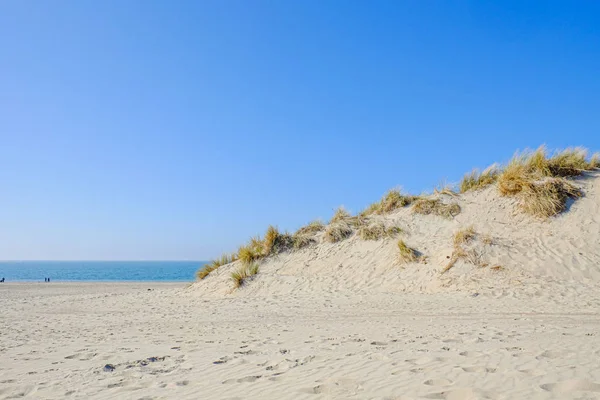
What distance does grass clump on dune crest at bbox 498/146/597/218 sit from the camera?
15688 millimetres

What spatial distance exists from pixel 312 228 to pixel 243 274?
4.07 metres

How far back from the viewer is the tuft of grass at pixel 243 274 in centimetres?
1631

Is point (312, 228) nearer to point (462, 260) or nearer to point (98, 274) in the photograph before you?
point (462, 260)

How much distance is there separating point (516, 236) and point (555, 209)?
196 cm

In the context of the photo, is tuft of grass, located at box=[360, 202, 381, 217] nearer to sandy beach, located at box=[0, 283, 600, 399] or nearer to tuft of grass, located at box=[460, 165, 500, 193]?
tuft of grass, located at box=[460, 165, 500, 193]

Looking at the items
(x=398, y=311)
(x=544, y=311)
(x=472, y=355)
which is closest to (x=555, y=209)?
(x=544, y=311)

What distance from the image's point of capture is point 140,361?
20.0ft

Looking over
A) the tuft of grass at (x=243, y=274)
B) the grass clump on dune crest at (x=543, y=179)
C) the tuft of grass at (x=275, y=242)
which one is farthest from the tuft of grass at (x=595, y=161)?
the tuft of grass at (x=243, y=274)

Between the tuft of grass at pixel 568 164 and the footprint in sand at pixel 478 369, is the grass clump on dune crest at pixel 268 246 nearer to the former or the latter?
the tuft of grass at pixel 568 164

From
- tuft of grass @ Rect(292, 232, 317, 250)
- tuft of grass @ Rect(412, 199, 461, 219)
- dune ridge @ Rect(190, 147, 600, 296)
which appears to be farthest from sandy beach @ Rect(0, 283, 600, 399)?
tuft of grass @ Rect(292, 232, 317, 250)

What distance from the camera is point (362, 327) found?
26.9 feet

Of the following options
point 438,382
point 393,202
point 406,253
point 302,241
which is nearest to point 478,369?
point 438,382

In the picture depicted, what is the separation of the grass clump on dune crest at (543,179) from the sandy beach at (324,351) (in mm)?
4680

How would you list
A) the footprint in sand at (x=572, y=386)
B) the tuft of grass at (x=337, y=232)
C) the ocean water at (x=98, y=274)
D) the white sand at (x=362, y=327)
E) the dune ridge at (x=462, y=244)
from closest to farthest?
the footprint in sand at (x=572, y=386) → the white sand at (x=362, y=327) → the dune ridge at (x=462, y=244) → the tuft of grass at (x=337, y=232) → the ocean water at (x=98, y=274)
